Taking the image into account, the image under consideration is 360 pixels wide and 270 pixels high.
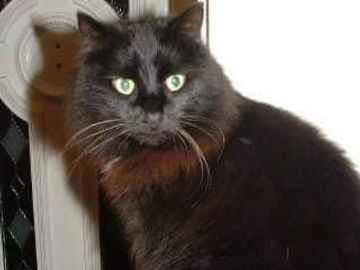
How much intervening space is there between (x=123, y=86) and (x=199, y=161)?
0.18 m

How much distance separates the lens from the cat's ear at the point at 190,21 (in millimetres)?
926

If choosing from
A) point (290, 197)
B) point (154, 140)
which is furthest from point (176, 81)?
point (290, 197)

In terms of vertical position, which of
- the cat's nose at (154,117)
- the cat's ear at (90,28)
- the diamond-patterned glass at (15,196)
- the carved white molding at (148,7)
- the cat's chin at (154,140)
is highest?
the cat's ear at (90,28)

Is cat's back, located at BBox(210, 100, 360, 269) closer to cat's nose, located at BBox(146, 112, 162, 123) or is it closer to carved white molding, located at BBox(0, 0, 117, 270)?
cat's nose, located at BBox(146, 112, 162, 123)

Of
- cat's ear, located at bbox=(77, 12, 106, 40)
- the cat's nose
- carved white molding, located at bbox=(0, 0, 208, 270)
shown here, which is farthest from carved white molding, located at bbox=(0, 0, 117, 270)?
the cat's nose

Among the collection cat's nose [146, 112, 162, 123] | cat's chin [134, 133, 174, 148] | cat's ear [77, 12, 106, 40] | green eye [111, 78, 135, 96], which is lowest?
cat's chin [134, 133, 174, 148]

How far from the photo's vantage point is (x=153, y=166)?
992 mm

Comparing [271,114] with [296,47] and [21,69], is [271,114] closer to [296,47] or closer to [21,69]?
[296,47]

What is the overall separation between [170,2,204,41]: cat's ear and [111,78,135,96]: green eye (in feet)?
0.39

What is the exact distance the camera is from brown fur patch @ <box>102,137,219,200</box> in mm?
978

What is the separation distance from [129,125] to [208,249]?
233mm

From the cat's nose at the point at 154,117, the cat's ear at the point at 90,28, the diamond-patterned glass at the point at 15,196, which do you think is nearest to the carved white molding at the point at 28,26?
the diamond-patterned glass at the point at 15,196

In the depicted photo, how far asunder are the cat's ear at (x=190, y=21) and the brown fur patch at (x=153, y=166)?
7.2 inches

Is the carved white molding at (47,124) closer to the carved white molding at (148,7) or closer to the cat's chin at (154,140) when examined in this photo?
the carved white molding at (148,7)
